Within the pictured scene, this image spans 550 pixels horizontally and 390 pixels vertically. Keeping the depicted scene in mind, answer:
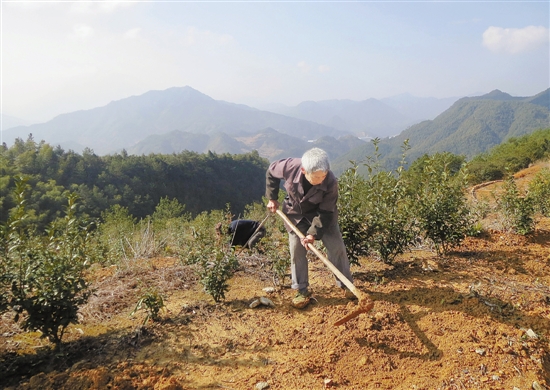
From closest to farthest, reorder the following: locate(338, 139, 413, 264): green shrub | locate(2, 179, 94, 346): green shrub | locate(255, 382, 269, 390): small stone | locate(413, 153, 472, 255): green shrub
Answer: locate(255, 382, 269, 390): small stone < locate(2, 179, 94, 346): green shrub < locate(338, 139, 413, 264): green shrub < locate(413, 153, 472, 255): green shrub

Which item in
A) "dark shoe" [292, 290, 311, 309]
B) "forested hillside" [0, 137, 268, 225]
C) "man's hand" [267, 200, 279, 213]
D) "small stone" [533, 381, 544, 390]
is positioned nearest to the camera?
"small stone" [533, 381, 544, 390]

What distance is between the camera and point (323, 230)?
3.39m

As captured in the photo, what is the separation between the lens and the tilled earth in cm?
247

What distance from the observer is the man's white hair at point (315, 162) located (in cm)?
298

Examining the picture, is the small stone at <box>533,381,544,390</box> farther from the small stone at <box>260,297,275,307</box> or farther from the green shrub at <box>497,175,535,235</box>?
the green shrub at <box>497,175,535,235</box>

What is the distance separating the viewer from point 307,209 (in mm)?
3479

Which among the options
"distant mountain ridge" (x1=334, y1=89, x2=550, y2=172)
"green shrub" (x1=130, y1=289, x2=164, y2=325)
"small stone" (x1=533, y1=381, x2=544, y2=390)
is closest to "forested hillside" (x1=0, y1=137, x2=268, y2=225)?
"green shrub" (x1=130, y1=289, x2=164, y2=325)

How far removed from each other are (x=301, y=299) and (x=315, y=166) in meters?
1.46

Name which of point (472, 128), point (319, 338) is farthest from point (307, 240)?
point (472, 128)

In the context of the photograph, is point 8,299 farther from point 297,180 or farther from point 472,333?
point 472,333

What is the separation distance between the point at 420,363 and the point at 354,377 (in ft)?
1.80

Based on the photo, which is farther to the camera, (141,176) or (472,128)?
(472,128)

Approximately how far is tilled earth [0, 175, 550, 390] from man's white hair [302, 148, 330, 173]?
1457 millimetres

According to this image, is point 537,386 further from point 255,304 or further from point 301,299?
point 255,304
